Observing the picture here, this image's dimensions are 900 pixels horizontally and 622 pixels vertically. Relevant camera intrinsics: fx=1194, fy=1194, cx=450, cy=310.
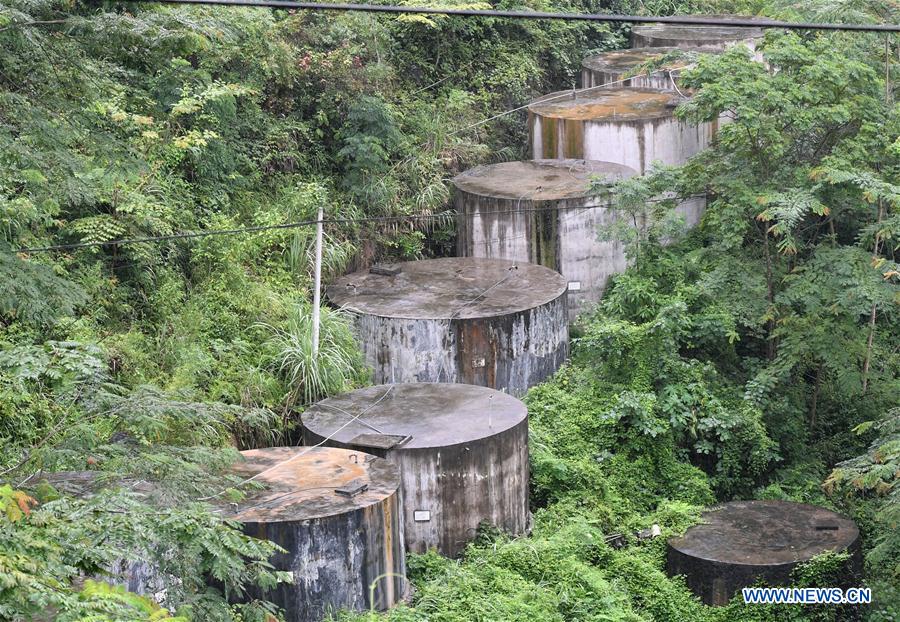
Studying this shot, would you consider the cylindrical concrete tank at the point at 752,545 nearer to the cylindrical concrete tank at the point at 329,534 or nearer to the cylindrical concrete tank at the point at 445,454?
the cylindrical concrete tank at the point at 445,454

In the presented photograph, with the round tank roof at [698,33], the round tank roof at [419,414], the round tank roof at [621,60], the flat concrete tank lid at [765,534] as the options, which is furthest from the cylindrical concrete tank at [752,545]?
the round tank roof at [698,33]

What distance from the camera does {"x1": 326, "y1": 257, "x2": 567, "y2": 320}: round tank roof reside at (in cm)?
1633

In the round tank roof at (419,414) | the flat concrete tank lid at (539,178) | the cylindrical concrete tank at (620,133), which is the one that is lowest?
the round tank roof at (419,414)

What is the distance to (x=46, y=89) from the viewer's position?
9594mm

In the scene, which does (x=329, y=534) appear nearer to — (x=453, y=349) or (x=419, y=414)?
(x=419, y=414)

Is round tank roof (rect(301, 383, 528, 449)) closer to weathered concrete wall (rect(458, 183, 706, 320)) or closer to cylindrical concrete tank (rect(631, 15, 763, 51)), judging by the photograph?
weathered concrete wall (rect(458, 183, 706, 320))

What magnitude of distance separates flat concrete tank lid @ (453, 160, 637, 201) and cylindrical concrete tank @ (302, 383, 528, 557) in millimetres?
5750

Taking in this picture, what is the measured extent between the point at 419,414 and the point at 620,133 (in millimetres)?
9345

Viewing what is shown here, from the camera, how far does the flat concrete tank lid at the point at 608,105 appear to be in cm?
2186

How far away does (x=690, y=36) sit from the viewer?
96.9ft

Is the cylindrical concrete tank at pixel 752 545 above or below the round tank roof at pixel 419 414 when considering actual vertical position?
below

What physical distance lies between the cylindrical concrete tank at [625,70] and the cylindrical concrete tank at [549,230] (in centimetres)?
554

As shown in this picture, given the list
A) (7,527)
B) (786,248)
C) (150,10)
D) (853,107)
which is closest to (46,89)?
(150,10)

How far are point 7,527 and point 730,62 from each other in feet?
41.7
